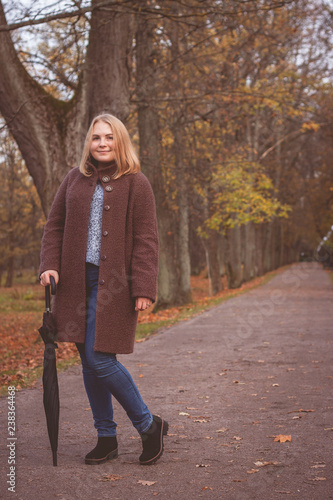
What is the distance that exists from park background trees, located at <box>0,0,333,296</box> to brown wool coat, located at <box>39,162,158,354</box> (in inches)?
173

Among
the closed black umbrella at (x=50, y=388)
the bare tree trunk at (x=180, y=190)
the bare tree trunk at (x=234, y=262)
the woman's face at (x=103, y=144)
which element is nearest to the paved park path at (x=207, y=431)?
the closed black umbrella at (x=50, y=388)

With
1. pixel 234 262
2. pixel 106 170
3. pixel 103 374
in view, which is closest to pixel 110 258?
pixel 106 170

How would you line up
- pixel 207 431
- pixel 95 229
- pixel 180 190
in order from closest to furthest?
1. pixel 95 229
2. pixel 207 431
3. pixel 180 190

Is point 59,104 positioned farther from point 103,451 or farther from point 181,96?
point 103,451

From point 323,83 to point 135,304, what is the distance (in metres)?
23.4

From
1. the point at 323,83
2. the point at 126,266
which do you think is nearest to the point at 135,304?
the point at 126,266

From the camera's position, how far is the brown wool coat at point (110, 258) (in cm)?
392

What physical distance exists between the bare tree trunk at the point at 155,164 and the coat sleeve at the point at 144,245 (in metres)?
12.2

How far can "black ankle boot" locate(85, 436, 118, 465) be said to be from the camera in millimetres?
3997

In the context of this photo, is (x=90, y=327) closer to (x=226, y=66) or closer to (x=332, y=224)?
(x=226, y=66)

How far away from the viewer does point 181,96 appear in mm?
16906

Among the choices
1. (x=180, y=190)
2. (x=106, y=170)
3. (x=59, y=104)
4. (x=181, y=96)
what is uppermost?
(x=181, y=96)

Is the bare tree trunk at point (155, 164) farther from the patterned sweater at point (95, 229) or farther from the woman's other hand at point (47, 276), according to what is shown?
the woman's other hand at point (47, 276)

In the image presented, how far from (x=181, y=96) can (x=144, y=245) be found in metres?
13.5
